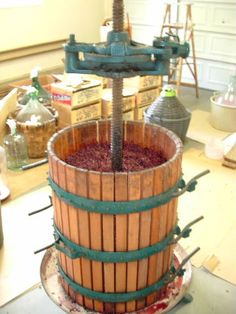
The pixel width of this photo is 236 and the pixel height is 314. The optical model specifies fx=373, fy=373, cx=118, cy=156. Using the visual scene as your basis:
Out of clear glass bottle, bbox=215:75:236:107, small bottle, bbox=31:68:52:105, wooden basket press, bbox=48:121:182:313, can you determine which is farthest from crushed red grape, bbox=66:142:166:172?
clear glass bottle, bbox=215:75:236:107

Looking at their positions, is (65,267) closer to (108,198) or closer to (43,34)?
(108,198)

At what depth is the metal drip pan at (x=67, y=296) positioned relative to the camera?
4.97 feet

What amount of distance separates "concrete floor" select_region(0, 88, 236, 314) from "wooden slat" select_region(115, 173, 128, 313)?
0.27 meters

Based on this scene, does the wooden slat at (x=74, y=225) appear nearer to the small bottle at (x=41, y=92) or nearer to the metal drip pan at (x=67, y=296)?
the metal drip pan at (x=67, y=296)

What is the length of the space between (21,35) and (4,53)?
1.09 ft

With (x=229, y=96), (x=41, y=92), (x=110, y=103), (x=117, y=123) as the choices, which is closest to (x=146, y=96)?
(x=110, y=103)

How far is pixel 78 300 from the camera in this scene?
1.53m

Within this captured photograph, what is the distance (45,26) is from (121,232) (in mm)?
3936

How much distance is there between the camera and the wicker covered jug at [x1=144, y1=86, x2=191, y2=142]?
125 inches

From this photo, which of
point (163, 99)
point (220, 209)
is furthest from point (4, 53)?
point (220, 209)

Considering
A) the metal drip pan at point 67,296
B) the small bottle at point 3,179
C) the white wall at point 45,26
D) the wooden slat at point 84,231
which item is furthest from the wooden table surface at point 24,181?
the white wall at point 45,26

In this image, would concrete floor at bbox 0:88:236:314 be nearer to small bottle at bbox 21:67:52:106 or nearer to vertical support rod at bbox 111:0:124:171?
vertical support rod at bbox 111:0:124:171

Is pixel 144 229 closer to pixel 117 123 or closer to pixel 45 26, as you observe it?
pixel 117 123

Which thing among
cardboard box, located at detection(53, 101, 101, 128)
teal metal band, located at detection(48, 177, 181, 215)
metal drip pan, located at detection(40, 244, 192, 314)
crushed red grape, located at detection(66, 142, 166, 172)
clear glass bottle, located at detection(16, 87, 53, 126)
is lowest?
metal drip pan, located at detection(40, 244, 192, 314)
